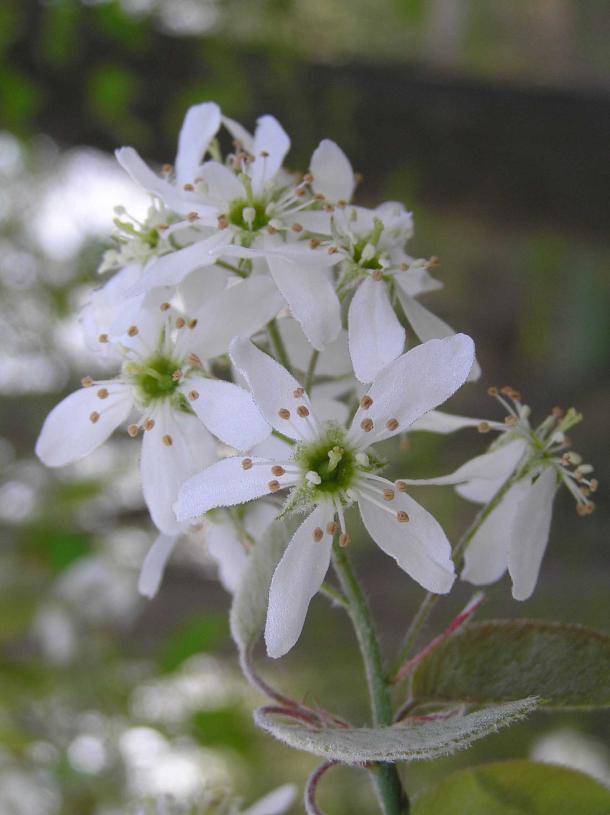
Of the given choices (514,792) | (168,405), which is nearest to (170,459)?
(168,405)

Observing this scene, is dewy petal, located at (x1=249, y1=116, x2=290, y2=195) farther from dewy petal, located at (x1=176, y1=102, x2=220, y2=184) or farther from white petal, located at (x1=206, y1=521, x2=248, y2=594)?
white petal, located at (x1=206, y1=521, x2=248, y2=594)

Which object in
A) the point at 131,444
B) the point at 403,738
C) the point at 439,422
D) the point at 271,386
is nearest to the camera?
the point at 403,738

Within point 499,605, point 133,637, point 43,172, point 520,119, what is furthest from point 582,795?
point 43,172

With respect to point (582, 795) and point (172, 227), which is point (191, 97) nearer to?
point (172, 227)

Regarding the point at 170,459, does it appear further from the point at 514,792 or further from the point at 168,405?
the point at 514,792

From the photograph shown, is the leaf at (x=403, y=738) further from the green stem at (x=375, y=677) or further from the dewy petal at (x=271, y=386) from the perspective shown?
the dewy petal at (x=271, y=386)
